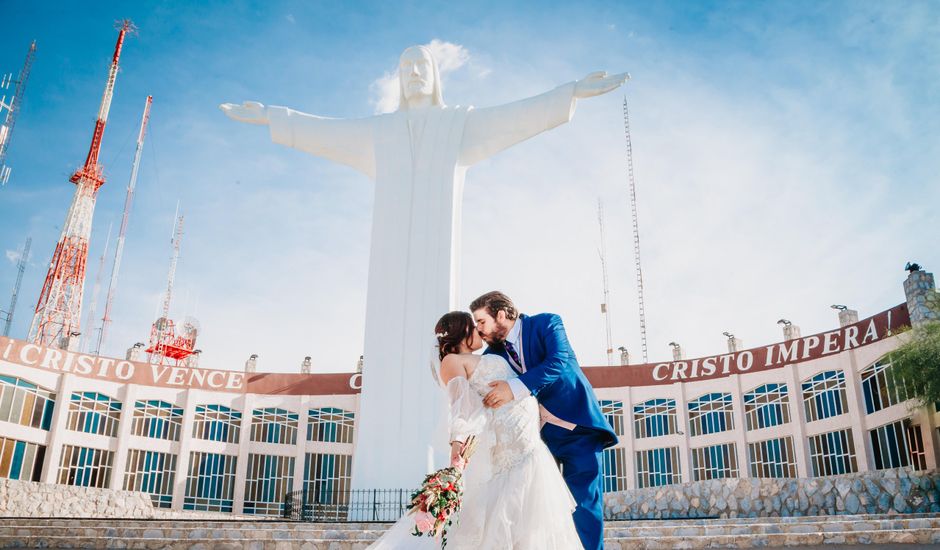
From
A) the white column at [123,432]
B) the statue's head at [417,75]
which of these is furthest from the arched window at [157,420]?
the statue's head at [417,75]

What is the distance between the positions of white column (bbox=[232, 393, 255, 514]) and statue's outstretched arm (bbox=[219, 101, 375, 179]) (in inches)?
725

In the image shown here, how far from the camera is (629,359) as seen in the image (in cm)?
3191

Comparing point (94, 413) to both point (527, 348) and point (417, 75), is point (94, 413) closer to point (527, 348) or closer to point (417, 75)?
point (417, 75)

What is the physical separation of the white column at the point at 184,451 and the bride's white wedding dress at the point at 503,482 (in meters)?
26.2

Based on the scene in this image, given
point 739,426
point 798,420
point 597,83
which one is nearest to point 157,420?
point 739,426

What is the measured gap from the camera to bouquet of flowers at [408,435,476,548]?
2.86m

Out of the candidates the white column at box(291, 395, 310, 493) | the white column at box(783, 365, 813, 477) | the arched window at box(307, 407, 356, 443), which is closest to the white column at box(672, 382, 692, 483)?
the white column at box(783, 365, 813, 477)

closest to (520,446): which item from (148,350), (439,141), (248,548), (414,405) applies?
(248,548)

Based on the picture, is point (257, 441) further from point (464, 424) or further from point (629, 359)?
point (464, 424)

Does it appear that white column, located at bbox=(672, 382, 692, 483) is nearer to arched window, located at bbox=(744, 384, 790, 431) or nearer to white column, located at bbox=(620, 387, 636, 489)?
white column, located at bbox=(620, 387, 636, 489)

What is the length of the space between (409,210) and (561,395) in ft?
28.0

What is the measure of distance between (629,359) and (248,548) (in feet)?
89.1

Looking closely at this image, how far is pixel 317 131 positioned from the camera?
11.9m

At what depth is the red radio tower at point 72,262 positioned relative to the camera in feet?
111
